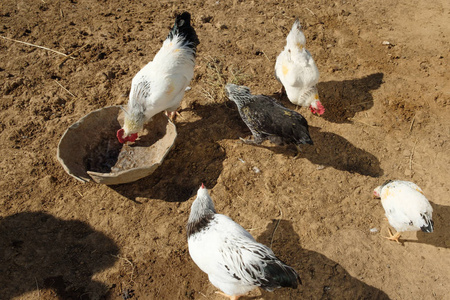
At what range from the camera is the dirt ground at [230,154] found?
140 inches

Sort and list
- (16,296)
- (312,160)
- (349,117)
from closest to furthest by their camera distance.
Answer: (16,296) < (312,160) < (349,117)

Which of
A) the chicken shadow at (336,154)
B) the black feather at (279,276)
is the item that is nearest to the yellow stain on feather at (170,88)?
the chicken shadow at (336,154)

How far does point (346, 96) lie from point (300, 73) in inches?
44.3

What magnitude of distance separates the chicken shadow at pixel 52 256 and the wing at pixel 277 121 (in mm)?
2507

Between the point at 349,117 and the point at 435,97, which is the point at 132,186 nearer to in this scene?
the point at 349,117

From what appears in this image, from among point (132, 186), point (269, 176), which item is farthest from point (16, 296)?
point (269, 176)

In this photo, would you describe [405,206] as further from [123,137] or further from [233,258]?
Result: [123,137]

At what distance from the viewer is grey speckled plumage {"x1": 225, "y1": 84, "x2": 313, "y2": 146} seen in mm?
4191

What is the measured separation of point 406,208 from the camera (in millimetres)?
3486

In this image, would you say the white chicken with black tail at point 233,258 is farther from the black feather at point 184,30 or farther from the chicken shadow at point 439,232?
the black feather at point 184,30

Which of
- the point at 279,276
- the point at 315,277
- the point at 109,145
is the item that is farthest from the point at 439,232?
the point at 109,145

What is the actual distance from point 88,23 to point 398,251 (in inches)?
269

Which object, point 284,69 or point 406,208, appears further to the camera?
point 284,69

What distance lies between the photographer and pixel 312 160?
4.59 m
